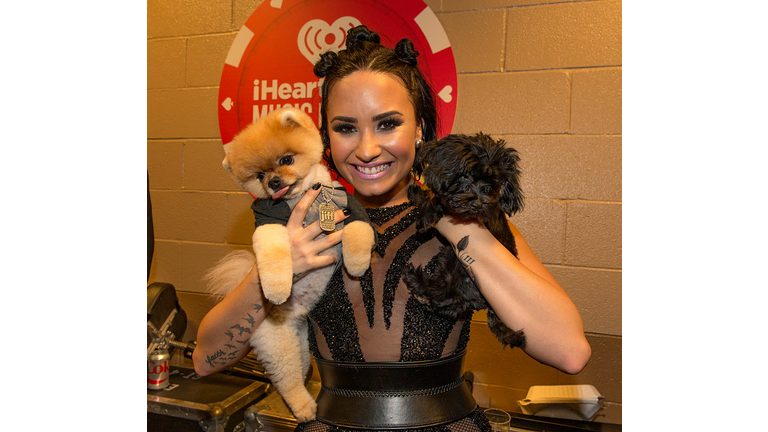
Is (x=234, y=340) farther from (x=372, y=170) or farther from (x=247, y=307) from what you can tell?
(x=372, y=170)

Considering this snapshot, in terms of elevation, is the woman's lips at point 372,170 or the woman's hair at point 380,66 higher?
the woman's hair at point 380,66

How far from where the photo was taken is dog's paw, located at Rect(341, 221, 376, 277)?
1049mm

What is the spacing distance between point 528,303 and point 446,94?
4.76ft

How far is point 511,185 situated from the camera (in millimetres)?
1018

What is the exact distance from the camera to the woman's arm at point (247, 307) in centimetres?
105

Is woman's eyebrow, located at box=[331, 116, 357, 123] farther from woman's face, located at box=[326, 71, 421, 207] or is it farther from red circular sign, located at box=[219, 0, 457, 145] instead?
red circular sign, located at box=[219, 0, 457, 145]

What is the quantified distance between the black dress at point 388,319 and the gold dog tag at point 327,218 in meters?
0.15

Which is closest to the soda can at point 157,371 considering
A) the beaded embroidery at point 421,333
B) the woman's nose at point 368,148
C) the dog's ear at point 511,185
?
the beaded embroidery at point 421,333

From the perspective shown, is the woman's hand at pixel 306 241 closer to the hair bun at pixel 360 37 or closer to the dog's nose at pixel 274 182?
the dog's nose at pixel 274 182

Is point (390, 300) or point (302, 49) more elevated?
point (302, 49)

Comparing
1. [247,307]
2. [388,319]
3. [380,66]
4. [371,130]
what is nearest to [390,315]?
[388,319]

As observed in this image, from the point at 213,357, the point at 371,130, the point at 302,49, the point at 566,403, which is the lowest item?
the point at 566,403

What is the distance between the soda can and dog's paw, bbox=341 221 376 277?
5.46 feet

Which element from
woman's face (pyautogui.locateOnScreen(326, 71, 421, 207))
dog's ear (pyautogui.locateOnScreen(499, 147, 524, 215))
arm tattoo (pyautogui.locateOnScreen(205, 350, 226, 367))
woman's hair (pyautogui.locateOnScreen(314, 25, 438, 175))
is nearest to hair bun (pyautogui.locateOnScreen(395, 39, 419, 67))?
woman's hair (pyautogui.locateOnScreen(314, 25, 438, 175))
